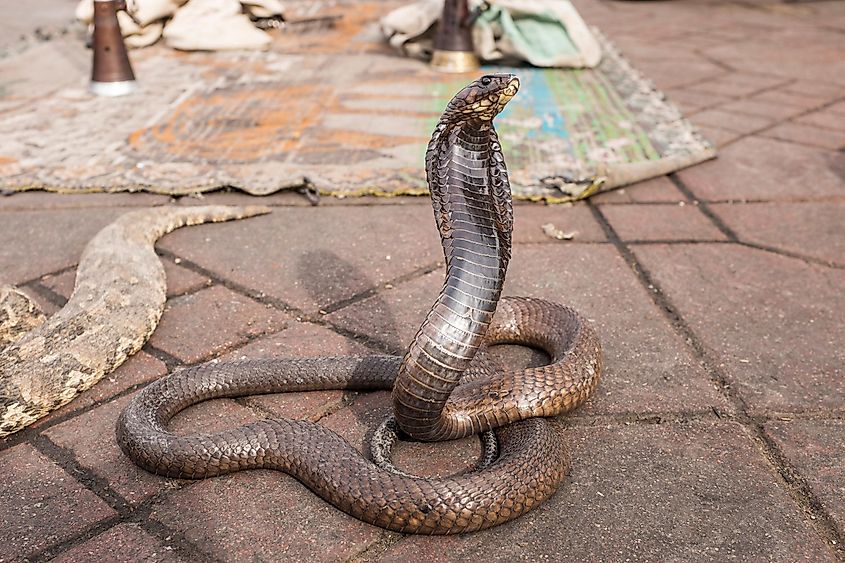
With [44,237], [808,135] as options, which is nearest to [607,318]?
[44,237]

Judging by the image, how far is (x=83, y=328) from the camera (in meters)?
2.60

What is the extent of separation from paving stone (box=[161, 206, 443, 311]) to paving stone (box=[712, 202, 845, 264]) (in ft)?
4.36

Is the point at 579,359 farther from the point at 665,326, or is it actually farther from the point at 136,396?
the point at 136,396

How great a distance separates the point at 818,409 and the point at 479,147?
1.30 m

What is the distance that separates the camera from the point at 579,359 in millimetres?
2428

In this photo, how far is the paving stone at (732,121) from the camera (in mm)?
5066

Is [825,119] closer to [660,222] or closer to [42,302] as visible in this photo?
[660,222]

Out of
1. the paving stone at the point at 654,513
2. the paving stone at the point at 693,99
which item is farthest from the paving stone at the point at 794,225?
the paving stone at the point at 693,99

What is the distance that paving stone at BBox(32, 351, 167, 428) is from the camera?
2418mm

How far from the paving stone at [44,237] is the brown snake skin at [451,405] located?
1.15 meters

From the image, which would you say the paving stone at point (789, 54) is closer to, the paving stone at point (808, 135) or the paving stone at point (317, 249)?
the paving stone at point (808, 135)

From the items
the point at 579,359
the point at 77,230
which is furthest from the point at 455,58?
the point at 579,359

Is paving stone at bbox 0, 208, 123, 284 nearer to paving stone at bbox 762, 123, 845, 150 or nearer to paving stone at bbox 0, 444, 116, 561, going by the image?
paving stone at bbox 0, 444, 116, 561

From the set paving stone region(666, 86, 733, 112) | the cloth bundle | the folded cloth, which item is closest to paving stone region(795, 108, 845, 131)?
paving stone region(666, 86, 733, 112)
